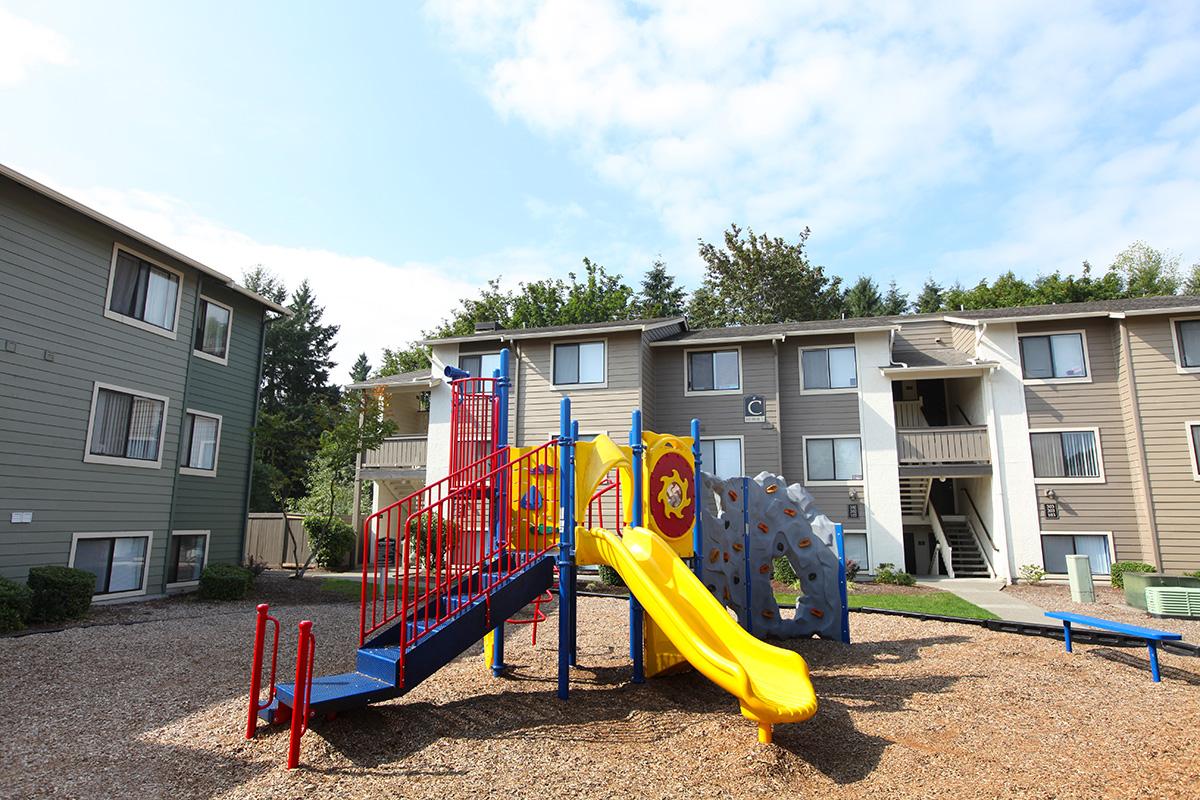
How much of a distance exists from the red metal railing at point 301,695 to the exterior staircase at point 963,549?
67.2ft

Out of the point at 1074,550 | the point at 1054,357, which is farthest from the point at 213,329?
the point at 1074,550

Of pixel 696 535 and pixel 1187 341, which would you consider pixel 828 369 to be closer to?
pixel 1187 341

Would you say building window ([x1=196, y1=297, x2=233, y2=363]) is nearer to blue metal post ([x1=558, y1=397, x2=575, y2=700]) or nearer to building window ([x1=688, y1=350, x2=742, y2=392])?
blue metal post ([x1=558, y1=397, x2=575, y2=700])

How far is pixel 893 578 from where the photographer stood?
1894 cm

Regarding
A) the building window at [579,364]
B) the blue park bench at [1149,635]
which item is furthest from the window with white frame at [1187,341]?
the building window at [579,364]

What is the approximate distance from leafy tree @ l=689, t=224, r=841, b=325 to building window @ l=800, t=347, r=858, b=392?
59.3 ft

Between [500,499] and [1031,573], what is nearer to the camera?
[500,499]

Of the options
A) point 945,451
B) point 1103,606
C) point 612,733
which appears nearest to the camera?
point 612,733

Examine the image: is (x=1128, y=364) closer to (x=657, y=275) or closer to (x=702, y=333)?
(x=702, y=333)

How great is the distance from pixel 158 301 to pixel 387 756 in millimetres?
13248

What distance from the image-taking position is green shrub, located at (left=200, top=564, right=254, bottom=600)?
47.2ft

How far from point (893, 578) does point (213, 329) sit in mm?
19338

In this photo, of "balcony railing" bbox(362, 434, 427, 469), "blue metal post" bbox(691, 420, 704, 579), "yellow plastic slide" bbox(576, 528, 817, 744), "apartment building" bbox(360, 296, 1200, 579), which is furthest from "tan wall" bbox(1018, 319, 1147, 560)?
"balcony railing" bbox(362, 434, 427, 469)

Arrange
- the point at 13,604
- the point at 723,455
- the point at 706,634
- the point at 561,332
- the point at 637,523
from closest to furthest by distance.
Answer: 1. the point at 706,634
2. the point at 637,523
3. the point at 13,604
4. the point at 723,455
5. the point at 561,332
